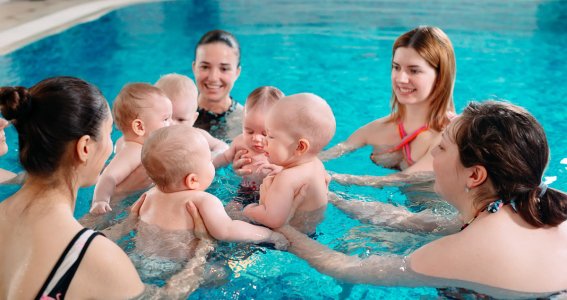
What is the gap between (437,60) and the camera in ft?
14.1

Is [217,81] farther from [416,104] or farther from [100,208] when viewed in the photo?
[100,208]

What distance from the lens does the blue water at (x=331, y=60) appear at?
3510mm

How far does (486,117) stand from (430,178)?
176 centimetres

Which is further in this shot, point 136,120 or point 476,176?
point 136,120

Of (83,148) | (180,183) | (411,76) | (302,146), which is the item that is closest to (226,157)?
(302,146)

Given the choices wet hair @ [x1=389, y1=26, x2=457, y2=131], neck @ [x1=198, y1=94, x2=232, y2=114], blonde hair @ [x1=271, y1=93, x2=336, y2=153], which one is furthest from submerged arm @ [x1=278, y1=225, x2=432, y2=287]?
neck @ [x1=198, y1=94, x2=232, y2=114]

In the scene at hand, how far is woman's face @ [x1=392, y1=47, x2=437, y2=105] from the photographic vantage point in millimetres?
4297

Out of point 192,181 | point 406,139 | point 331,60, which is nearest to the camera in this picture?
point 192,181

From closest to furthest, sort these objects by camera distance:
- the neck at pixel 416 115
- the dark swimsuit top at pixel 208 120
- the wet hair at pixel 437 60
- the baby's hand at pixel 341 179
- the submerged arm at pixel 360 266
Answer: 1. the submerged arm at pixel 360 266
2. the wet hair at pixel 437 60
3. the baby's hand at pixel 341 179
4. the neck at pixel 416 115
5. the dark swimsuit top at pixel 208 120

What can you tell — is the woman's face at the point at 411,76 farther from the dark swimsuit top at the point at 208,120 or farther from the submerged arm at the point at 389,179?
the dark swimsuit top at the point at 208,120

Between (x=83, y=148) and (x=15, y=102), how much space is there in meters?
0.32

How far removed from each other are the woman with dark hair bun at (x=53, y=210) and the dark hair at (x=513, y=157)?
160 cm

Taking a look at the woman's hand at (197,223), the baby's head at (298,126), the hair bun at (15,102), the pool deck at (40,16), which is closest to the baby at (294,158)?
the baby's head at (298,126)

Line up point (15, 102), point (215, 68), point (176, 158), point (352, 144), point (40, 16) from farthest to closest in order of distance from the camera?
1. point (40, 16)
2. point (215, 68)
3. point (352, 144)
4. point (176, 158)
5. point (15, 102)
